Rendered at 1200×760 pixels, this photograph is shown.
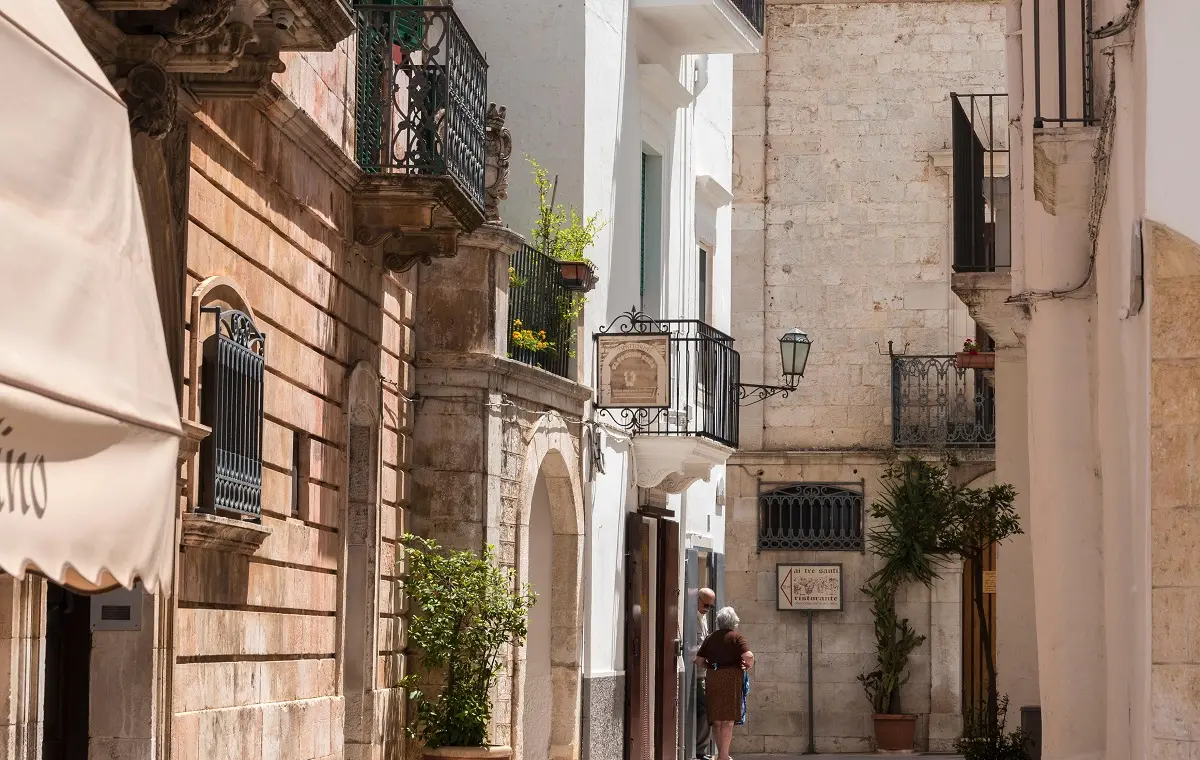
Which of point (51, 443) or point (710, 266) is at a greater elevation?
point (710, 266)

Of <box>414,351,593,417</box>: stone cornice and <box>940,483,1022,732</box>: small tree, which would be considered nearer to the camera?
<box>414,351,593,417</box>: stone cornice

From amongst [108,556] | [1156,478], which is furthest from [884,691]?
[108,556]

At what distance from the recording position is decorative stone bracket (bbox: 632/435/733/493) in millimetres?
19172

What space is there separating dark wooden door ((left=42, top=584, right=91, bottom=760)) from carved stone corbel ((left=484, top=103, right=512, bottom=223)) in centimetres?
633

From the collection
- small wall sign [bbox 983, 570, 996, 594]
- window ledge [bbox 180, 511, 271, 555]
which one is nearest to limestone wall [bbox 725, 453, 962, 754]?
small wall sign [bbox 983, 570, 996, 594]

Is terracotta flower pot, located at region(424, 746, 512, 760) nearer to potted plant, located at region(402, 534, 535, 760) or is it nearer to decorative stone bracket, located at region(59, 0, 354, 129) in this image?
potted plant, located at region(402, 534, 535, 760)

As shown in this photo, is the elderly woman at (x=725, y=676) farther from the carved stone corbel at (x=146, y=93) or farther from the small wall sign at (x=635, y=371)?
the carved stone corbel at (x=146, y=93)

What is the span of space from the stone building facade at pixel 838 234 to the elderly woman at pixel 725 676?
6.41 meters

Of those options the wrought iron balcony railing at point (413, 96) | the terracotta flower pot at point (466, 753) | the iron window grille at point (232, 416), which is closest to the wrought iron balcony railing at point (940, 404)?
the terracotta flower pot at point (466, 753)

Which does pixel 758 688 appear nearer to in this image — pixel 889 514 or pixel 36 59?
pixel 889 514

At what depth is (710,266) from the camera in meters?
22.6

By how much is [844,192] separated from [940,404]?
3.27 m

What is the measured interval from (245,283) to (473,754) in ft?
14.9

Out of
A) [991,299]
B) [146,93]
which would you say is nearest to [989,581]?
[991,299]
